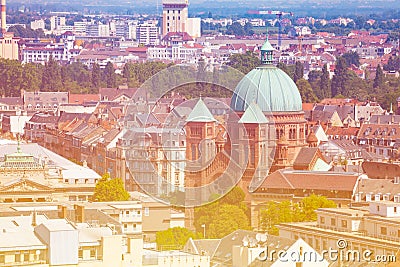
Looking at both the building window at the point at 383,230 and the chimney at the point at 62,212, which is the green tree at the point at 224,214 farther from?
the building window at the point at 383,230

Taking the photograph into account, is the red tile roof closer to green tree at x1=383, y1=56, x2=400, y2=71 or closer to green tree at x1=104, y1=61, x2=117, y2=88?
green tree at x1=104, y1=61, x2=117, y2=88

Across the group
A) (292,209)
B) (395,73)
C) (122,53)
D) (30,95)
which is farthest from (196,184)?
(122,53)

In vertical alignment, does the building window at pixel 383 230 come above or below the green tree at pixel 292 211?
above

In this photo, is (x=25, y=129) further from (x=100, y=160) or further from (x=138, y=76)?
(x=138, y=76)

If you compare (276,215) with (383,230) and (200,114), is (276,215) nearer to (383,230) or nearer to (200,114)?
(383,230)

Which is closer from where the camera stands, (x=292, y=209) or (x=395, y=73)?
(x=292, y=209)

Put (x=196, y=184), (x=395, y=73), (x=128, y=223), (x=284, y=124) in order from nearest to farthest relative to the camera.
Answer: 1. (x=128, y=223)
2. (x=196, y=184)
3. (x=284, y=124)
4. (x=395, y=73)

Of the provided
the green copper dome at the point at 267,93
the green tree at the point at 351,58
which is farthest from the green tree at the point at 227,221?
the green tree at the point at 351,58
